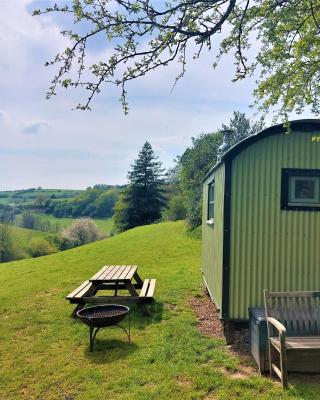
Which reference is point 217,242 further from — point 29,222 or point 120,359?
point 29,222

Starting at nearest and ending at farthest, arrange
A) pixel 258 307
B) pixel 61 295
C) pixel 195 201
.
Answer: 1. pixel 258 307
2. pixel 61 295
3. pixel 195 201

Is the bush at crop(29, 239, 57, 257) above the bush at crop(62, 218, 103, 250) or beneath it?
beneath

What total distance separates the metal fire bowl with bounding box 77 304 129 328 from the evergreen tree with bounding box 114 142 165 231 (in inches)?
1472

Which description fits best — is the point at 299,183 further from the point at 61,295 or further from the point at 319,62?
the point at 61,295

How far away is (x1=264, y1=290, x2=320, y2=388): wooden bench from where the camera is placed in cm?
469

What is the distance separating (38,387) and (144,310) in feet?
10.8

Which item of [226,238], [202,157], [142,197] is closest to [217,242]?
[226,238]

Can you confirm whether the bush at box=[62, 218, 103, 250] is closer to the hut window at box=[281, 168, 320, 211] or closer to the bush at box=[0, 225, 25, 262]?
the bush at box=[0, 225, 25, 262]

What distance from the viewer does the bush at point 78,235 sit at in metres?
48.4

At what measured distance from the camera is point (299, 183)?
257 inches

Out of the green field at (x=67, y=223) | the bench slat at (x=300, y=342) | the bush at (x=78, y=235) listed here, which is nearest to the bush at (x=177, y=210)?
the bush at (x=78, y=235)

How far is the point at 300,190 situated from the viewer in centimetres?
654

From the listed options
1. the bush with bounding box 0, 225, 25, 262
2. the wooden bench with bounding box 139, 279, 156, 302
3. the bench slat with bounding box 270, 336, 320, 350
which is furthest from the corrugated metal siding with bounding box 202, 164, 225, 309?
the bush with bounding box 0, 225, 25, 262

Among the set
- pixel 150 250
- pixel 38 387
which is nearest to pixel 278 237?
pixel 38 387
